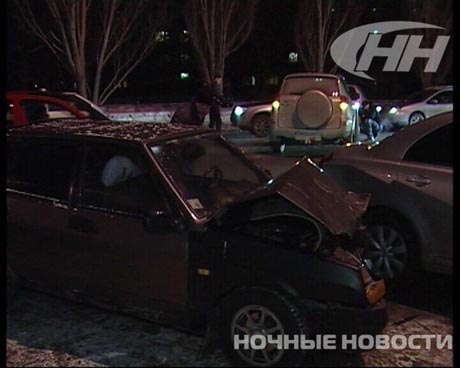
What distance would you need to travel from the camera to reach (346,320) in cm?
314

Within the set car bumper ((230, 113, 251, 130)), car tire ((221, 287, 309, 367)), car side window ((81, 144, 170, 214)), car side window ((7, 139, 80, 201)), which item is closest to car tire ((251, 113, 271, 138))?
car bumper ((230, 113, 251, 130))

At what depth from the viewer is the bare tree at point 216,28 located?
891 cm

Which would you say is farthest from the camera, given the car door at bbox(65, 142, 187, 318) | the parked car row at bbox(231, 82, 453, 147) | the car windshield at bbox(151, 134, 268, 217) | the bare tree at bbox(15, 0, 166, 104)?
the bare tree at bbox(15, 0, 166, 104)

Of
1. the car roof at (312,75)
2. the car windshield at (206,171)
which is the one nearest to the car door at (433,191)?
the car windshield at (206,171)

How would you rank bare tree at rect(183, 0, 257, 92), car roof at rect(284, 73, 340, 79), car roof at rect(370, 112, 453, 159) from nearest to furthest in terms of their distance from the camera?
1. car roof at rect(370, 112, 453, 159)
2. bare tree at rect(183, 0, 257, 92)
3. car roof at rect(284, 73, 340, 79)

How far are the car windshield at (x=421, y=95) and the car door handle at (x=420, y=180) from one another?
10.1 metres

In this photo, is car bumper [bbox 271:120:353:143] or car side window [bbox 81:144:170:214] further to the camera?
car bumper [bbox 271:120:353:143]

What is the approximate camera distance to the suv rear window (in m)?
10.0

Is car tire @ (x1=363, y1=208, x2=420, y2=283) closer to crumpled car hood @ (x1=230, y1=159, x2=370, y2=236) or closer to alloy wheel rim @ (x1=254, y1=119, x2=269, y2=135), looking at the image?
crumpled car hood @ (x1=230, y1=159, x2=370, y2=236)

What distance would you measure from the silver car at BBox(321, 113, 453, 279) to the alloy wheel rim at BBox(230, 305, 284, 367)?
58.1 inches


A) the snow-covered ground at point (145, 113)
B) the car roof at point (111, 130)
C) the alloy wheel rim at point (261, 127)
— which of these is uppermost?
the car roof at point (111, 130)

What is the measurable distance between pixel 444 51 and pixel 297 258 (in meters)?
6.40

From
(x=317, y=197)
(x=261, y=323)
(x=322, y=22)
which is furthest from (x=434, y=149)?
(x=322, y=22)

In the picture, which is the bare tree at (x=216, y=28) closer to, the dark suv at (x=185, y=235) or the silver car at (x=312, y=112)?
the silver car at (x=312, y=112)
